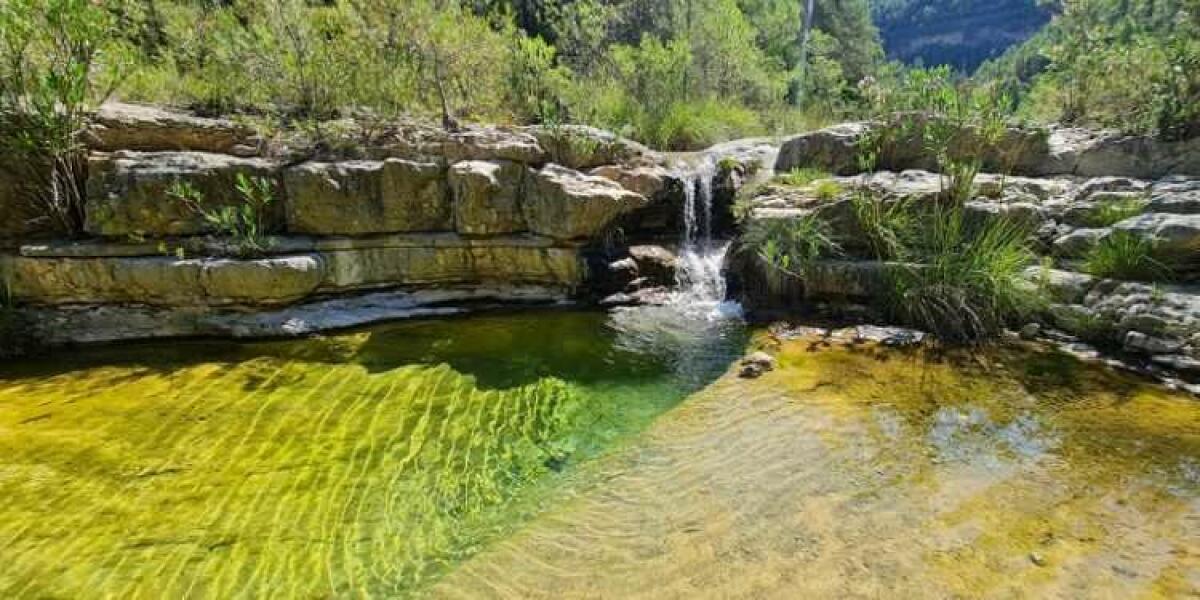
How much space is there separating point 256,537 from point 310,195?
514 centimetres

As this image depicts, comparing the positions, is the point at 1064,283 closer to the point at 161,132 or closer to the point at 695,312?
the point at 695,312

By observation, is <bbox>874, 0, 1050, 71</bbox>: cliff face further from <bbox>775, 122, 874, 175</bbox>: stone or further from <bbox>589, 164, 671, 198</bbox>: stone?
<bbox>589, 164, 671, 198</bbox>: stone

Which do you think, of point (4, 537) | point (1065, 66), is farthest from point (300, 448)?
point (1065, 66)

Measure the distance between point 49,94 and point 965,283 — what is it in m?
10.9

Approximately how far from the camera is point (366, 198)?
759cm

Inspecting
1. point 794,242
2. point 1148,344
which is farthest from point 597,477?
point 1148,344

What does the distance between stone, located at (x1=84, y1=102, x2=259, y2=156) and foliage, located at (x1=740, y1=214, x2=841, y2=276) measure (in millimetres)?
7179

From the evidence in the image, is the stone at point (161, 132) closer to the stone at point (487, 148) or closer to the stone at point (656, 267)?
the stone at point (487, 148)

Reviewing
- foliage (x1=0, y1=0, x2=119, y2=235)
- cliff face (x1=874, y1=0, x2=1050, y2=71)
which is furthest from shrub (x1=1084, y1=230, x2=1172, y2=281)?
cliff face (x1=874, y1=0, x2=1050, y2=71)

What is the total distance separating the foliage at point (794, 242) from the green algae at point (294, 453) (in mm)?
2402

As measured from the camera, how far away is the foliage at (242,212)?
6.77m

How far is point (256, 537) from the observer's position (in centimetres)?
353

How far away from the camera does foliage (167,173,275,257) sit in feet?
22.2

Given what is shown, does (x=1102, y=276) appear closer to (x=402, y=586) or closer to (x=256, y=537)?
(x=402, y=586)
